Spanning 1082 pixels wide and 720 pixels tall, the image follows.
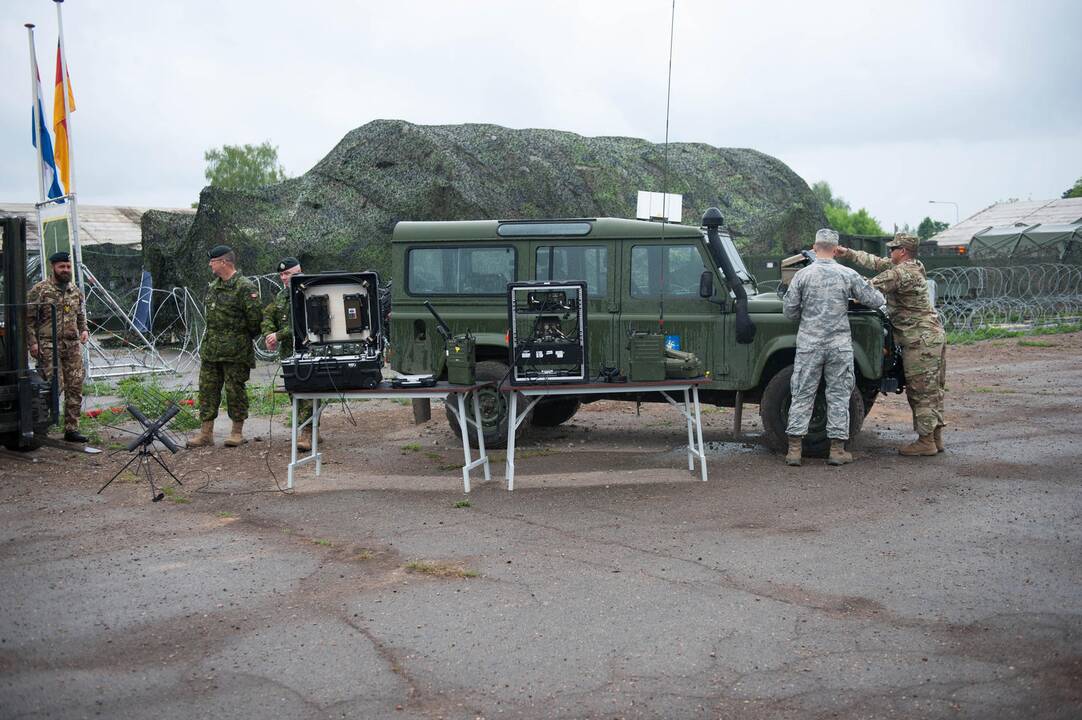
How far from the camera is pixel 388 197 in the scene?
63.0 feet

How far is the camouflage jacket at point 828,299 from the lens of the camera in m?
8.60

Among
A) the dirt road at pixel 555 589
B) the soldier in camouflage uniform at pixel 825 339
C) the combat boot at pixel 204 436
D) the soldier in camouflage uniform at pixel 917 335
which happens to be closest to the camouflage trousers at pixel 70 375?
the dirt road at pixel 555 589

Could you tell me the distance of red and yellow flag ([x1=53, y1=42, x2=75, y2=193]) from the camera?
14.9 m

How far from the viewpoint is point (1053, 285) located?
25312 millimetres

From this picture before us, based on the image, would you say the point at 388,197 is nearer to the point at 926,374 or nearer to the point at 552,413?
the point at 552,413

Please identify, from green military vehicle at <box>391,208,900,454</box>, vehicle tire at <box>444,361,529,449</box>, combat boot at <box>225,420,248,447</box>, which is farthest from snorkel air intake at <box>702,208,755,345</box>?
combat boot at <box>225,420,248,447</box>

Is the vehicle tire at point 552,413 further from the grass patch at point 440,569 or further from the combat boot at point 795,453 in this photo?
the grass patch at point 440,569

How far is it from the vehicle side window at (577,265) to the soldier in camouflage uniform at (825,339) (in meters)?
1.76

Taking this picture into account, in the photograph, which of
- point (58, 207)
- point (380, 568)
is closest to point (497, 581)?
point (380, 568)

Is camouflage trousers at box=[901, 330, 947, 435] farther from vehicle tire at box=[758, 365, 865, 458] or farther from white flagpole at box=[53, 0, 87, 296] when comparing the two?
white flagpole at box=[53, 0, 87, 296]

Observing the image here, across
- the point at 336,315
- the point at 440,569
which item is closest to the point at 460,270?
the point at 336,315

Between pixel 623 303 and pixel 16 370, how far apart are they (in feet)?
18.6

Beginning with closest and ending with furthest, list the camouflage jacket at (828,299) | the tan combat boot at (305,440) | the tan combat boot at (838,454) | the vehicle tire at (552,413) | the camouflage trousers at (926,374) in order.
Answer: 1. the camouflage jacket at (828,299)
2. the tan combat boot at (838,454)
3. the camouflage trousers at (926,374)
4. the tan combat boot at (305,440)
5. the vehicle tire at (552,413)

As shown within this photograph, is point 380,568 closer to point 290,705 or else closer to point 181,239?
point 290,705
